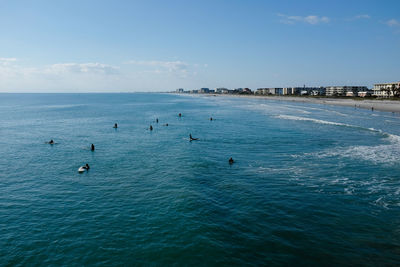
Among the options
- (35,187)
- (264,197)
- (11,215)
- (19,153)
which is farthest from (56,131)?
(264,197)

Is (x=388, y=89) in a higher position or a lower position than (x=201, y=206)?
higher

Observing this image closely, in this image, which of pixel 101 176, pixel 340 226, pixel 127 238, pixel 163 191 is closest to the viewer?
pixel 127 238

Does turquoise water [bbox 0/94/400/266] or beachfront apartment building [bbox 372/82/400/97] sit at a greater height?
beachfront apartment building [bbox 372/82/400/97]

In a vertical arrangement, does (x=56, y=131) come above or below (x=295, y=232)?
above

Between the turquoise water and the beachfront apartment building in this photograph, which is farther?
the beachfront apartment building

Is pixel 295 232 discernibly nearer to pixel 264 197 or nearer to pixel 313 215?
pixel 313 215

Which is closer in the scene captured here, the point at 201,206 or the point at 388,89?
the point at 201,206

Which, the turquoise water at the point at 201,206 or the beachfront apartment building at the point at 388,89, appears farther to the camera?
the beachfront apartment building at the point at 388,89

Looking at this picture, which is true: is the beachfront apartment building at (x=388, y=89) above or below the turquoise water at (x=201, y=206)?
above

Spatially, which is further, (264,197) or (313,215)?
(264,197)

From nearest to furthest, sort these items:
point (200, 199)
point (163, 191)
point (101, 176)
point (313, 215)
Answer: point (313, 215)
point (200, 199)
point (163, 191)
point (101, 176)
